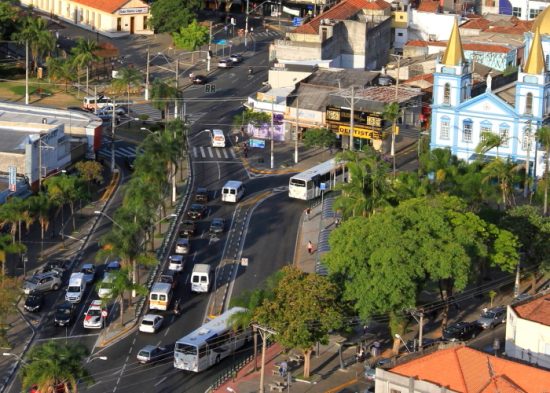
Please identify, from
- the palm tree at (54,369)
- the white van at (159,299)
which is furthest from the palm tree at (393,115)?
the palm tree at (54,369)

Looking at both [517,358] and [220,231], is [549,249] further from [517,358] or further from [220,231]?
[220,231]

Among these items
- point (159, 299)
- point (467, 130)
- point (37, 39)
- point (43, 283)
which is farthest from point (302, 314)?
point (37, 39)

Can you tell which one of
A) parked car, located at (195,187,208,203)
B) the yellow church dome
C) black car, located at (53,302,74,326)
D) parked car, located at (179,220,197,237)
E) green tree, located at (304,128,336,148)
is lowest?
black car, located at (53,302,74,326)

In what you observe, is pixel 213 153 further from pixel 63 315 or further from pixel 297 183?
pixel 63 315

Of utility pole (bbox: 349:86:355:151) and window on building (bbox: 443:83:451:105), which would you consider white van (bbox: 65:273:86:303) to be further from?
window on building (bbox: 443:83:451:105)

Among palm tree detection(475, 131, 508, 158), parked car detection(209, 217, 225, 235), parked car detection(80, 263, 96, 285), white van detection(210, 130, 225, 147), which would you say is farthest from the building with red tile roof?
white van detection(210, 130, 225, 147)

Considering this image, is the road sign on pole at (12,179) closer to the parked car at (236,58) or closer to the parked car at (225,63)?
the parked car at (225,63)
